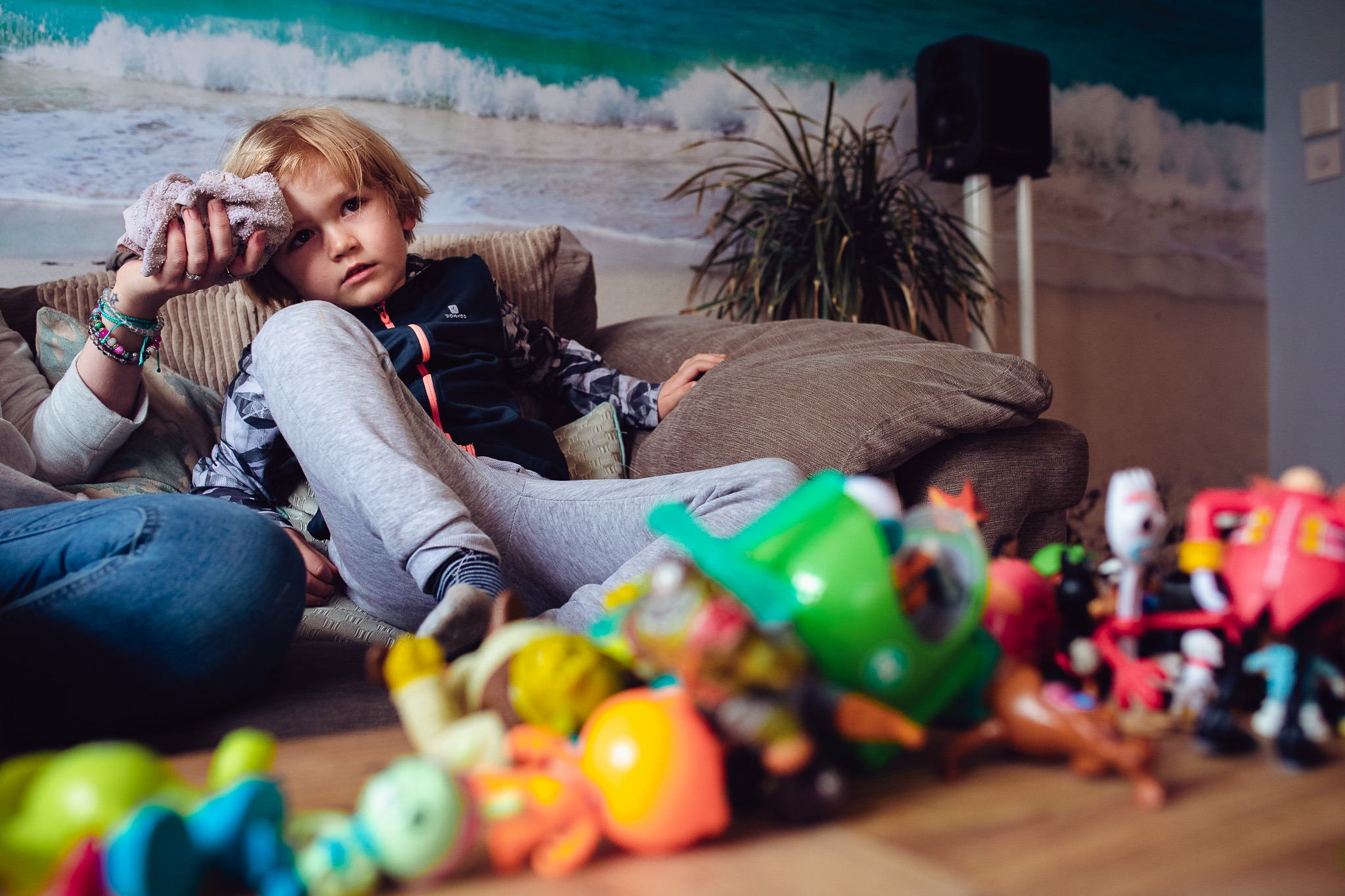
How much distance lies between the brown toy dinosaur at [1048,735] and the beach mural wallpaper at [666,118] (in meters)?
1.73

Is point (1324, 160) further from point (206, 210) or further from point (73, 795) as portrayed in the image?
point (73, 795)

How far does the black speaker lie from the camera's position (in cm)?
220

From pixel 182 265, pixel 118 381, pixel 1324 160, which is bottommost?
pixel 118 381

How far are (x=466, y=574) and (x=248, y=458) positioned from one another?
510mm

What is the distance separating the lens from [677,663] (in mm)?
334

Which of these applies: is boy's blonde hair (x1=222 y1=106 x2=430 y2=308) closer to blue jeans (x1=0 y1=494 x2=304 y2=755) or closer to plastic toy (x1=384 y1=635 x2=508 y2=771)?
blue jeans (x1=0 y1=494 x2=304 y2=755)

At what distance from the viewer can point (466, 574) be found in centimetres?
77

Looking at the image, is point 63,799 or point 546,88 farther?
point 546,88

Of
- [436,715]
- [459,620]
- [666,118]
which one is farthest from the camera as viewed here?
[666,118]

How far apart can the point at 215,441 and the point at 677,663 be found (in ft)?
3.80

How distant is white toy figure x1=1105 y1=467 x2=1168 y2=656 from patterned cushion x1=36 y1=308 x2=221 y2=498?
1.08m

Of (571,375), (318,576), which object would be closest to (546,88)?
(571,375)

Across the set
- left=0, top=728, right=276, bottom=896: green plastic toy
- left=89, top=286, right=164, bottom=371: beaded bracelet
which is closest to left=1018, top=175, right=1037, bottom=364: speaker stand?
left=89, top=286, right=164, bottom=371: beaded bracelet

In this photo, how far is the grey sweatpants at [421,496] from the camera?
2.67ft
